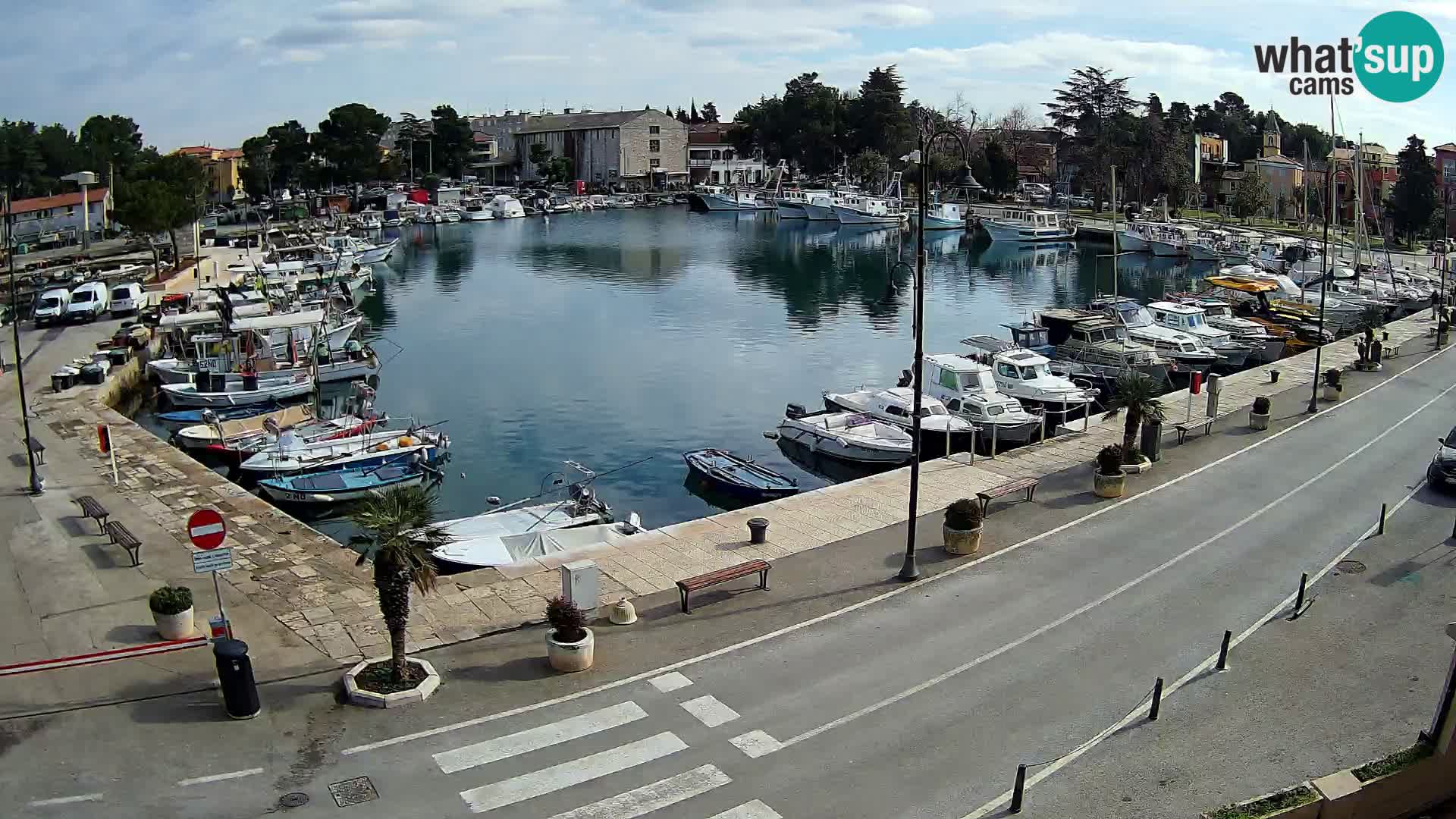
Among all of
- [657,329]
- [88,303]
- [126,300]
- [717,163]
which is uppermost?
[717,163]

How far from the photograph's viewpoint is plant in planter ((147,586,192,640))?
61.0 feet

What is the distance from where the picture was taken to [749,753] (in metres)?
15.2

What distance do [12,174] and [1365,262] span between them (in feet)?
369

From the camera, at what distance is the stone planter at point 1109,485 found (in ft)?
87.9

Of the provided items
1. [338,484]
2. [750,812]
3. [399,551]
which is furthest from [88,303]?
[750,812]

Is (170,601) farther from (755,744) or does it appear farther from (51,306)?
(51,306)

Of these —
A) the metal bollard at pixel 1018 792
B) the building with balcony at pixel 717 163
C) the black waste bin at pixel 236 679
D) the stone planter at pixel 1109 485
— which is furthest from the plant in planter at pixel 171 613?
the building with balcony at pixel 717 163

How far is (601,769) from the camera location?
1466 cm

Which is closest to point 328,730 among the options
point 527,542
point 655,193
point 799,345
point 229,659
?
point 229,659

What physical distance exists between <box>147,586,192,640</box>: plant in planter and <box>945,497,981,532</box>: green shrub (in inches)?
549

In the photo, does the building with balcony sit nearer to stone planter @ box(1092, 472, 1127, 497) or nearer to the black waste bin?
stone planter @ box(1092, 472, 1127, 497)

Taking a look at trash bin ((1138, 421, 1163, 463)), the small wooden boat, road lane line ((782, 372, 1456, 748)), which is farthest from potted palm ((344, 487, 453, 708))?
trash bin ((1138, 421, 1163, 463))

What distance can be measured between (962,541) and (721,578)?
536cm

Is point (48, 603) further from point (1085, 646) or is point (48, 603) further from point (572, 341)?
A: point (572, 341)
